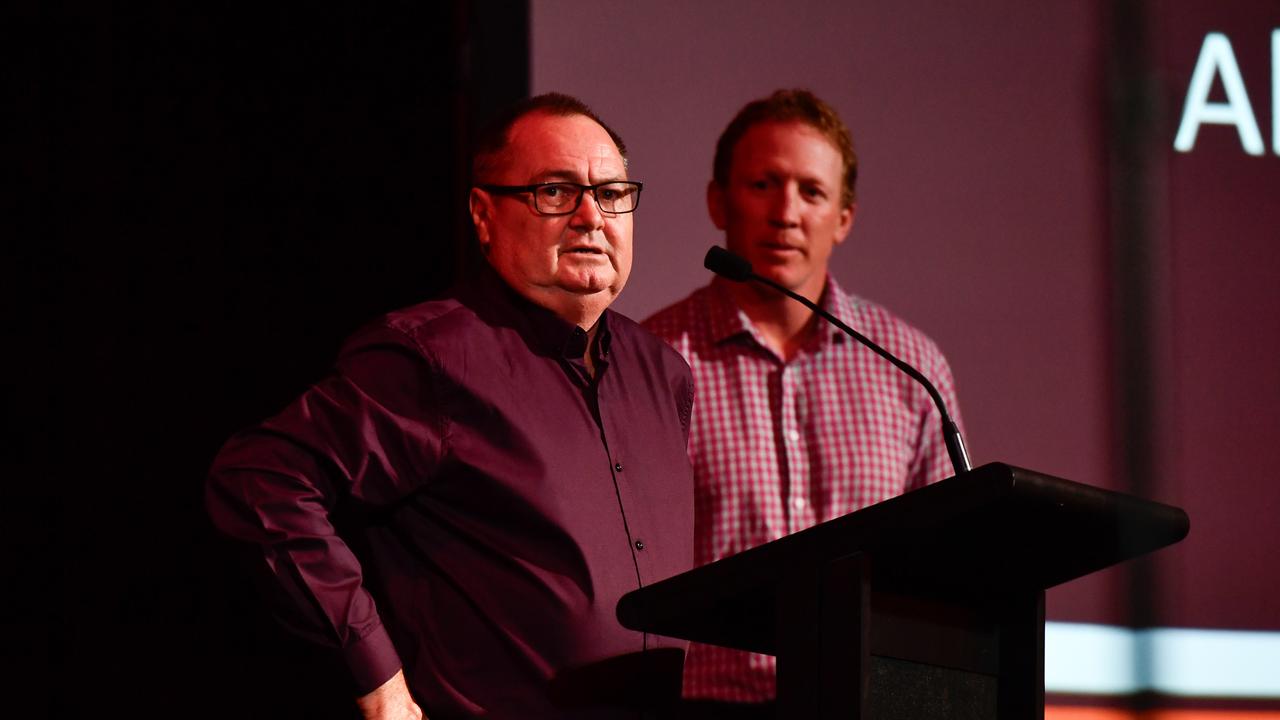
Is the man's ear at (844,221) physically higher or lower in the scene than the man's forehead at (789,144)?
lower

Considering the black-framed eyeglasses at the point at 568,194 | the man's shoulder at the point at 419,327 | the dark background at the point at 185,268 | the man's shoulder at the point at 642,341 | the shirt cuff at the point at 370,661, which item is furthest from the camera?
the dark background at the point at 185,268

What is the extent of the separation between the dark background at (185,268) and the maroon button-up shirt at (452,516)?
3.98 feet

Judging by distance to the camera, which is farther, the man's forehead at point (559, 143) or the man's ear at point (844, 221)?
the man's ear at point (844, 221)

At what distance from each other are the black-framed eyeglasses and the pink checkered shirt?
2.18 ft

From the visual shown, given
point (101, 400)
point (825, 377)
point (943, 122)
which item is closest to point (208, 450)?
point (101, 400)

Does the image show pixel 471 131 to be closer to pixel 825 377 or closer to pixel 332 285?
pixel 332 285

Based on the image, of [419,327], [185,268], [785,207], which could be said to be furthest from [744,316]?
[185,268]

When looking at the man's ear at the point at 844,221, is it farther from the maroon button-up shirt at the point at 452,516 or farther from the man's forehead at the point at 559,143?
the maroon button-up shirt at the point at 452,516

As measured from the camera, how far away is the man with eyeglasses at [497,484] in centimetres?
169

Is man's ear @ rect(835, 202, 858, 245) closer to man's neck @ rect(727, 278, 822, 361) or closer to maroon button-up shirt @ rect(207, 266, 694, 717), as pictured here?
man's neck @ rect(727, 278, 822, 361)

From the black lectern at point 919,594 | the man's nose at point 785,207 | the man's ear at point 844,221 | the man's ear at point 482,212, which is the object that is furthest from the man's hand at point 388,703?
the man's ear at point 844,221

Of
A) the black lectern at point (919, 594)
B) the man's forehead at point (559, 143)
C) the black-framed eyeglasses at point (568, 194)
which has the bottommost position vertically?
the black lectern at point (919, 594)

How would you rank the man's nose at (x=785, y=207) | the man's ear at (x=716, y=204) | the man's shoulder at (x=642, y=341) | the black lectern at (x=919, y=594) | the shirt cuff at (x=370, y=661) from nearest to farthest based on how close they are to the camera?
the black lectern at (x=919, y=594), the shirt cuff at (x=370, y=661), the man's shoulder at (x=642, y=341), the man's nose at (x=785, y=207), the man's ear at (x=716, y=204)

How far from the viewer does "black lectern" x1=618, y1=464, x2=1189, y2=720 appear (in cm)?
130
